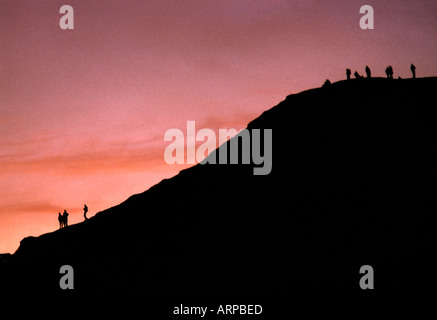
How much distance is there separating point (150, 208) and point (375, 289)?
3468 cm

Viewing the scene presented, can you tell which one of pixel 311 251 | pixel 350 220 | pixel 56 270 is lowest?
pixel 56 270

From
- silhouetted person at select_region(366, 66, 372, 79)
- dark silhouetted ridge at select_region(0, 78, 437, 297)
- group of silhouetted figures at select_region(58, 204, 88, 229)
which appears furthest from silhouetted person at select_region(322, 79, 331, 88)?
group of silhouetted figures at select_region(58, 204, 88, 229)

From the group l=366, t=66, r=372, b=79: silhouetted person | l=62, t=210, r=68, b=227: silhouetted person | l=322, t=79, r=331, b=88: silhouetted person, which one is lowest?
l=62, t=210, r=68, b=227: silhouetted person

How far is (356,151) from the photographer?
55.8m

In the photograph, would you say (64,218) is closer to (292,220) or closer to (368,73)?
(292,220)

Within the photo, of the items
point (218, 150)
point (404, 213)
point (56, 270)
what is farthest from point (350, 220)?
point (56, 270)

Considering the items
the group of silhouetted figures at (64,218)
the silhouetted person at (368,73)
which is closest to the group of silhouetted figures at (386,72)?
the silhouetted person at (368,73)

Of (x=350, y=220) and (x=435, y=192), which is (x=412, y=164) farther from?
(x=350, y=220)

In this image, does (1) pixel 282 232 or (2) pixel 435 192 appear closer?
(2) pixel 435 192

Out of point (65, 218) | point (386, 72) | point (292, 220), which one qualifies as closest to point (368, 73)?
point (386, 72)

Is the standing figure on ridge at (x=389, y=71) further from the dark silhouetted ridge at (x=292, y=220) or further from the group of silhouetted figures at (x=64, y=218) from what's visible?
the group of silhouetted figures at (x=64, y=218)

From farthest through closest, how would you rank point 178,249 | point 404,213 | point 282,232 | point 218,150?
point 218,150 < point 178,249 < point 282,232 < point 404,213

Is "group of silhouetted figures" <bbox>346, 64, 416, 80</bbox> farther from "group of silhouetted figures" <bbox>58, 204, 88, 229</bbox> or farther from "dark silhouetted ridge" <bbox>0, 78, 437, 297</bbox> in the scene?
"group of silhouetted figures" <bbox>58, 204, 88, 229</bbox>

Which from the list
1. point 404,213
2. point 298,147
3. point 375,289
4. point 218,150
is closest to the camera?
point 375,289
